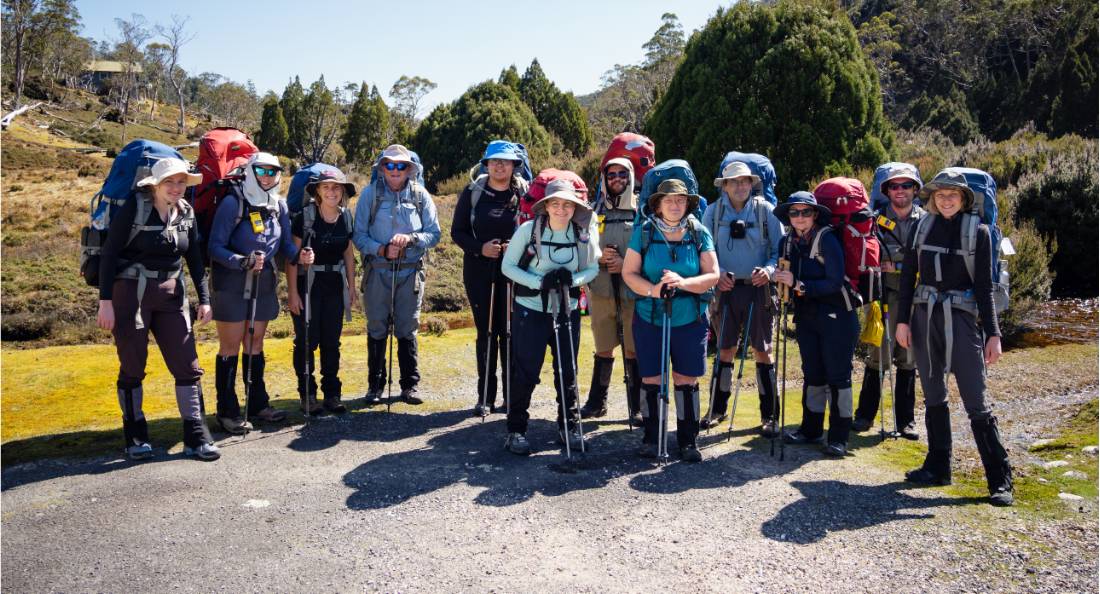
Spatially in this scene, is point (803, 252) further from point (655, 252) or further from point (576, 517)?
point (576, 517)

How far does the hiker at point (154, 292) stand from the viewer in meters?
5.34

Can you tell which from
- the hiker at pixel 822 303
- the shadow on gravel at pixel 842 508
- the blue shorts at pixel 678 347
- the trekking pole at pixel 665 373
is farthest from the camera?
the hiker at pixel 822 303

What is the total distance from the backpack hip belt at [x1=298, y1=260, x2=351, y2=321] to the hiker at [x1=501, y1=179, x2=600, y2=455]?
1738 millimetres

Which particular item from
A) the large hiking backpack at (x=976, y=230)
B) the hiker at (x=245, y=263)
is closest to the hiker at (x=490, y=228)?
the hiker at (x=245, y=263)

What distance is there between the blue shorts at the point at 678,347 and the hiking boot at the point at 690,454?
554mm

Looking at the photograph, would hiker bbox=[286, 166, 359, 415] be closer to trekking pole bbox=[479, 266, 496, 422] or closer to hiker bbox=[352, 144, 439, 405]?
hiker bbox=[352, 144, 439, 405]

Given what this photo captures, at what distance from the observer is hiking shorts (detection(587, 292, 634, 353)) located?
6621 mm

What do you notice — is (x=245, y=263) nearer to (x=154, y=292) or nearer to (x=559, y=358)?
(x=154, y=292)

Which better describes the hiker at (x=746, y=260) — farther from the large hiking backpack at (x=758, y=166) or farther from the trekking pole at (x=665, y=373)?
the trekking pole at (x=665, y=373)

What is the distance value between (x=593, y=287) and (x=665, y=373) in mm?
1296

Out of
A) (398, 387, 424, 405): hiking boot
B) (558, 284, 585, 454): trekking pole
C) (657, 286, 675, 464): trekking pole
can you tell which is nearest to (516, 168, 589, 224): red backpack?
(558, 284, 585, 454): trekking pole

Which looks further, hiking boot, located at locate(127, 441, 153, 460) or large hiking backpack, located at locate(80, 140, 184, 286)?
hiking boot, located at locate(127, 441, 153, 460)

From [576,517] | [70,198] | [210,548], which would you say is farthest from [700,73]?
[70,198]

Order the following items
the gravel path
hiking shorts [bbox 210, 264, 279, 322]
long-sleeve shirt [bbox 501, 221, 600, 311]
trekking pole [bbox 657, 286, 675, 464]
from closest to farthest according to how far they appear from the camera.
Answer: the gravel path
trekking pole [bbox 657, 286, 675, 464]
long-sleeve shirt [bbox 501, 221, 600, 311]
hiking shorts [bbox 210, 264, 279, 322]
